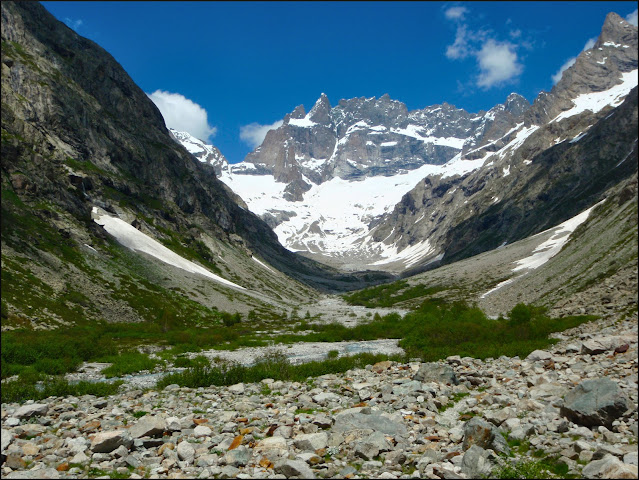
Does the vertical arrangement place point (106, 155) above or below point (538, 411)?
above

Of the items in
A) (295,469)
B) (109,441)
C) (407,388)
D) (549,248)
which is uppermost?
(549,248)

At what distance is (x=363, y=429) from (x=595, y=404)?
7.55 m

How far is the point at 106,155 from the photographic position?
15050 centimetres

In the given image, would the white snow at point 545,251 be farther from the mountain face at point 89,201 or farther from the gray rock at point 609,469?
the gray rock at point 609,469

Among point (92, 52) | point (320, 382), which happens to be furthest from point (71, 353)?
point (92, 52)

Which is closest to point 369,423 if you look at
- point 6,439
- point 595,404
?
point 595,404

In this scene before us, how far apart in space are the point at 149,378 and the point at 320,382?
1370cm

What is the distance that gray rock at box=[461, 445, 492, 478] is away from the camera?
11.7 metres

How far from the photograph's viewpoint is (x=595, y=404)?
→ 13.2 m

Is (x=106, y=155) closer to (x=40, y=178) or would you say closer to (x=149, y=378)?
(x=40, y=178)

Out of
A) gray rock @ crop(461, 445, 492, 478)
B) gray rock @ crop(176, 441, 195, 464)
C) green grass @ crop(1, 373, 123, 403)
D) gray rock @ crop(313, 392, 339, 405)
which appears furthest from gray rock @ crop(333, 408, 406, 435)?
green grass @ crop(1, 373, 123, 403)

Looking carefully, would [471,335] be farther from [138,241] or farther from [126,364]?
[138,241]

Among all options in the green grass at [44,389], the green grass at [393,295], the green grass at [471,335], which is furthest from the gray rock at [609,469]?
the green grass at [393,295]

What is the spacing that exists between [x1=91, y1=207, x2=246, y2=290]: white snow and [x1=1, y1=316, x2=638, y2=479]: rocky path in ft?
306
